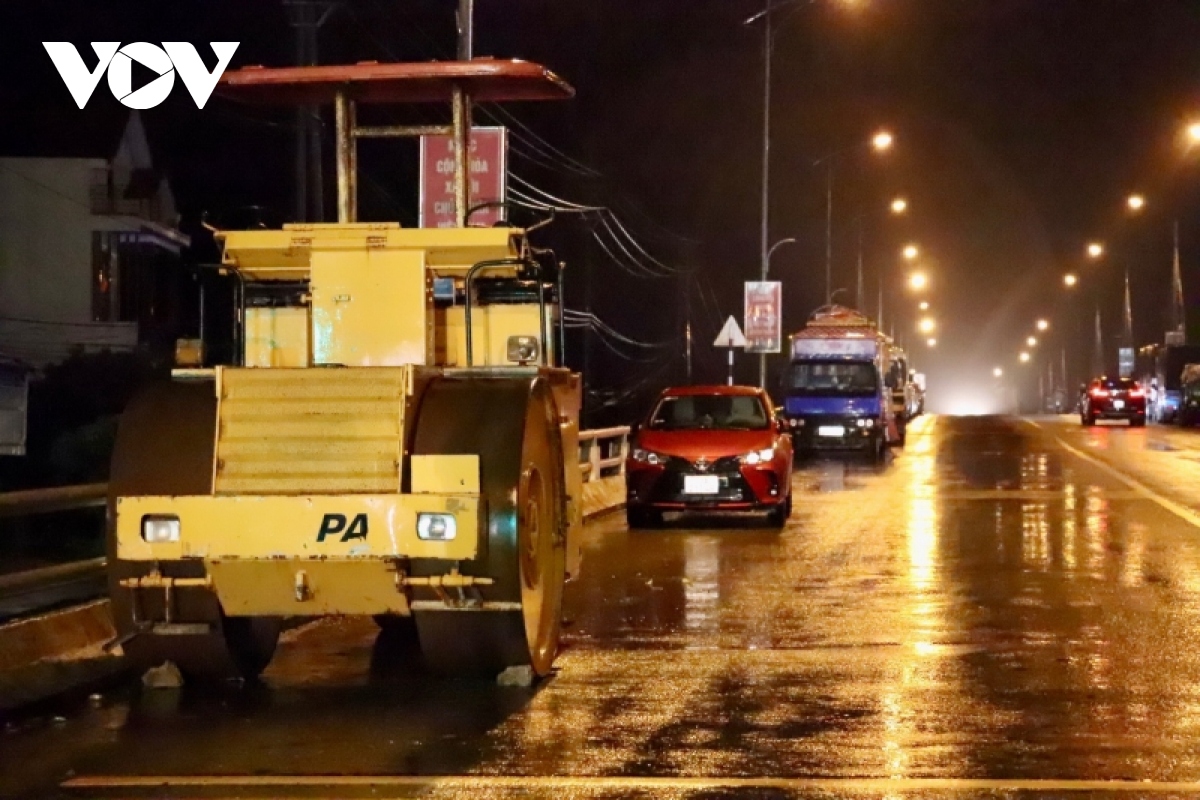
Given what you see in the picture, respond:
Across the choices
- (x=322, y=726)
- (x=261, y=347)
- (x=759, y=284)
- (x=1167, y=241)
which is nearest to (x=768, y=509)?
(x=261, y=347)

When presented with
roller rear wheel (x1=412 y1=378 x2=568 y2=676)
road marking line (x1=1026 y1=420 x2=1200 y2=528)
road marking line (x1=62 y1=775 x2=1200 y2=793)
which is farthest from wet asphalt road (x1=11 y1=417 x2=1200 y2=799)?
road marking line (x1=1026 y1=420 x2=1200 y2=528)

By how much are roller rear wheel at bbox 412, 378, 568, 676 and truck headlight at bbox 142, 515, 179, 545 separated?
119 cm

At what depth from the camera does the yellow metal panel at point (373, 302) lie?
9.93 metres

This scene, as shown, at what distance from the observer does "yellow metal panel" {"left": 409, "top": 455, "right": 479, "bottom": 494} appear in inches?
332

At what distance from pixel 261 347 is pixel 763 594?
490 centimetres

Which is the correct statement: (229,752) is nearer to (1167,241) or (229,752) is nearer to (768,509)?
(768,509)

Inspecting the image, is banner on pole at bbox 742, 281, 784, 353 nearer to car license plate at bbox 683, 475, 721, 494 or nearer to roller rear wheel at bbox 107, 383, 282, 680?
car license plate at bbox 683, 475, 721, 494

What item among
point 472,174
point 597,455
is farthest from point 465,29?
point 597,455

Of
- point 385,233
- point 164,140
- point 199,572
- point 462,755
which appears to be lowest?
point 462,755

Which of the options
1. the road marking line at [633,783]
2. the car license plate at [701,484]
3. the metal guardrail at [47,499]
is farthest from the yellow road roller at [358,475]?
the car license plate at [701,484]

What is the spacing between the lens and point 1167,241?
10662 centimetres

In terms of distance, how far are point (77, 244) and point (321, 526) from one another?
42.6 m

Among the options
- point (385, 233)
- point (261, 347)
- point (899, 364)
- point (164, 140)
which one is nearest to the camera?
point (385, 233)

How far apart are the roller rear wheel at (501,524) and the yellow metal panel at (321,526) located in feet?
0.95
